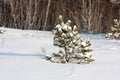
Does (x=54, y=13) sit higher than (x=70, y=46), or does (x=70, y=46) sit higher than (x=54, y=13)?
(x=70, y=46)

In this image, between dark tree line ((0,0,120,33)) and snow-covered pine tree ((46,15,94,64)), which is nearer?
snow-covered pine tree ((46,15,94,64))

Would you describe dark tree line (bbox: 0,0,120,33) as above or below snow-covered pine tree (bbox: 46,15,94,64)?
below

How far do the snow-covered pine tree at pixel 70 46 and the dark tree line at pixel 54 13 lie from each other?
61.8 ft

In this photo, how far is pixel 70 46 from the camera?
27.3 feet

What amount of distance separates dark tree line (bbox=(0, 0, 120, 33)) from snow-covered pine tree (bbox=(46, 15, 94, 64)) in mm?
18836

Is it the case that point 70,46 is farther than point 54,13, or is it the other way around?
point 54,13

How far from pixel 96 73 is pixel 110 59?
1982mm

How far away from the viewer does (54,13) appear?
31.6 m

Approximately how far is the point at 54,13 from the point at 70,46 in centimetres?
2341

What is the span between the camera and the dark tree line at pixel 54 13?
92.6 ft

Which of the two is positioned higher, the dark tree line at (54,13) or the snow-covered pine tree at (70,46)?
the snow-covered pine tree at (70,46)

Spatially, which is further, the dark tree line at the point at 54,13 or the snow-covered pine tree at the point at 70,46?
the dark tree line at the point at 54,13

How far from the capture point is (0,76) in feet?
21.1

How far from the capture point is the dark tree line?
28234mm
